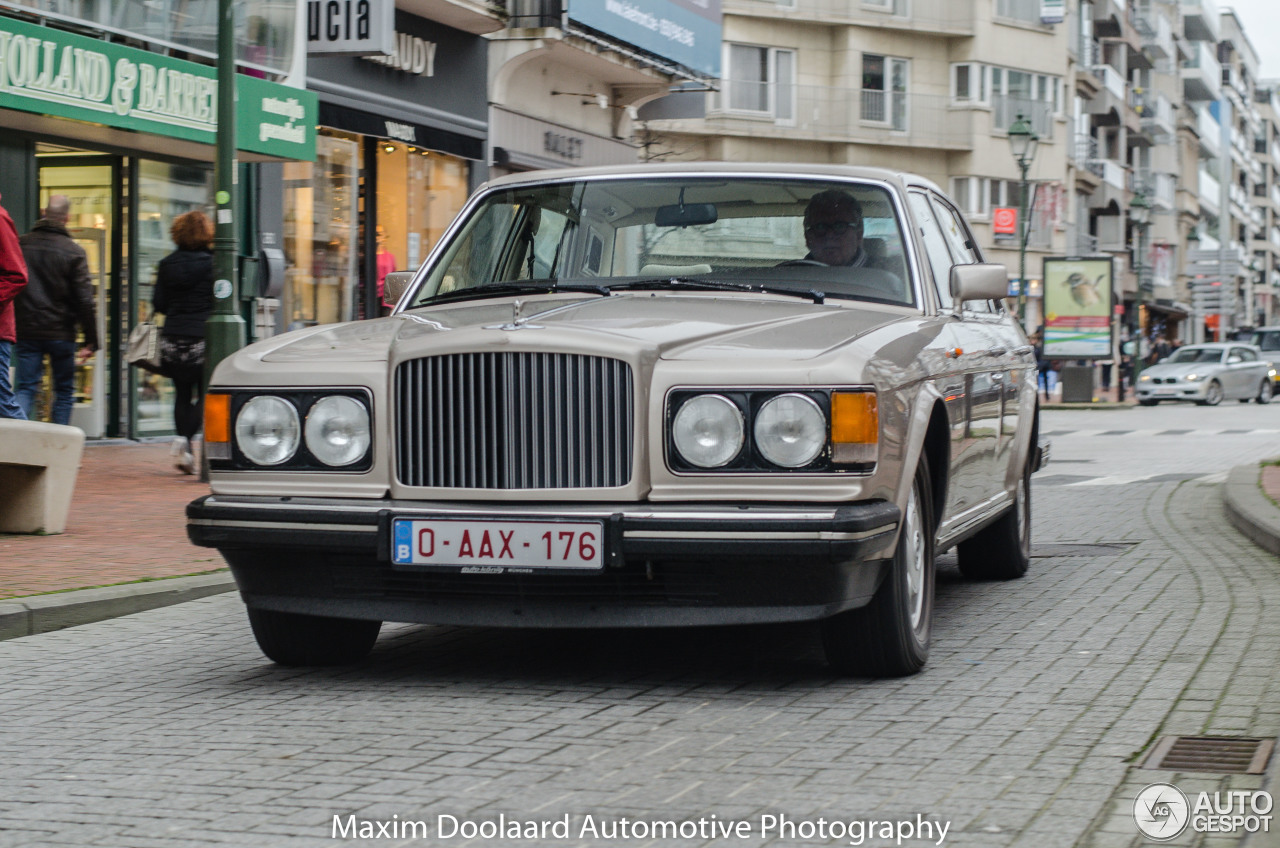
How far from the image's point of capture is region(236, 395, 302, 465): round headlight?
17.7 feet

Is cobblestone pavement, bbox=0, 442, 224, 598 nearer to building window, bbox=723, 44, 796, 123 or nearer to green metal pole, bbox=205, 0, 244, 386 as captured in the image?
green metal pole, bbox=205, 0, 244, 386

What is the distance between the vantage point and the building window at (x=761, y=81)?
47.3 metres

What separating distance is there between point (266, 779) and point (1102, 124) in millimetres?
68684

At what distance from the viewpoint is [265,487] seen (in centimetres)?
540

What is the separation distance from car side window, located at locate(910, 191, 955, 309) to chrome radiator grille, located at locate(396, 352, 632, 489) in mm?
1989

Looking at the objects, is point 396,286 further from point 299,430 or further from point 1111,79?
point 1111,79

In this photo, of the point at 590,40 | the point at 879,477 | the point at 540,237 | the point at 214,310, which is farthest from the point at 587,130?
the point at 879,477

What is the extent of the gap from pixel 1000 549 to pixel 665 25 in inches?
747

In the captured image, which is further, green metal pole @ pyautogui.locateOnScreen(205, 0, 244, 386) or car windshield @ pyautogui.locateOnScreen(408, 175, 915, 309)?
green metal pole @ pyautogui.locateOnScreen(205, 0, 244, 386)

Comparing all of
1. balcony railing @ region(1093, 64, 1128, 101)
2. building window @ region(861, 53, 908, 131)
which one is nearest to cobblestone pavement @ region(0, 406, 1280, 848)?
building window @ region(861, 53, 908, 131)

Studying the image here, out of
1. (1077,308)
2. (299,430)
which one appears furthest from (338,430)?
(1077,308)

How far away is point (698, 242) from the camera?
6.42m

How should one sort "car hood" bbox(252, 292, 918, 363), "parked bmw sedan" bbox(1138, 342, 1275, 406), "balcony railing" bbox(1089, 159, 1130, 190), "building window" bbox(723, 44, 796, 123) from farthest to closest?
1. "balcony railing" bbox(1089, 159, 1130, 190)
2. "building window" bbox(723, 44, 796, 123)
3. "parked bmw sedan" bbox(1138, 342, 1275, 406)
4. "car hood" bbox(252, 292, 918, 363)

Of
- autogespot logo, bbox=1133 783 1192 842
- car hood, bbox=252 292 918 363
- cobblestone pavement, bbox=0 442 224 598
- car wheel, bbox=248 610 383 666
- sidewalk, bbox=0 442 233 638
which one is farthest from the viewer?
cobblestone pavement, bbox=0 442 224 598
